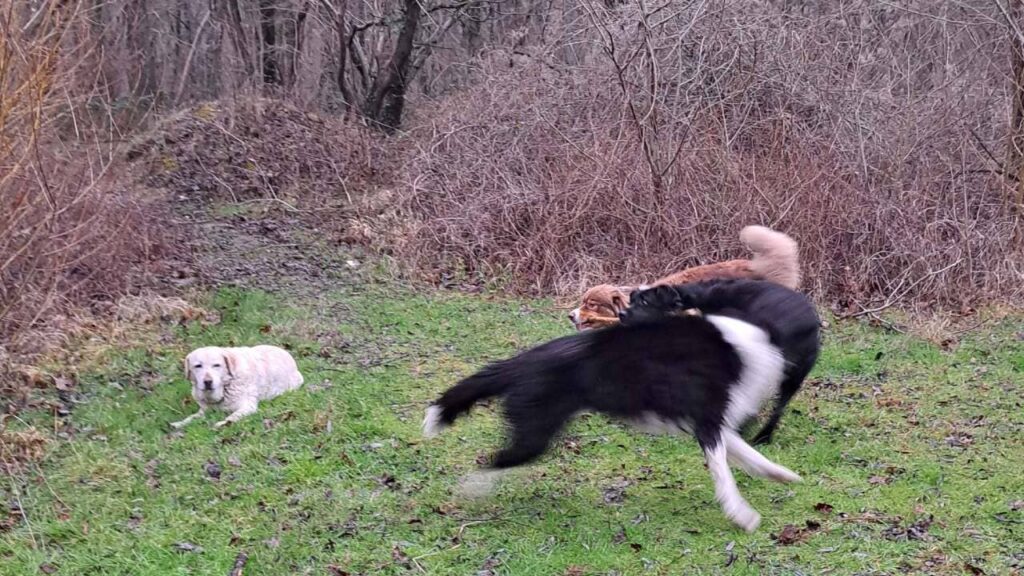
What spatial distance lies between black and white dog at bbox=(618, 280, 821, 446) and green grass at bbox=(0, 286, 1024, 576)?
0.64m

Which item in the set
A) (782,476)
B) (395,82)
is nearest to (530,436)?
(782,476)

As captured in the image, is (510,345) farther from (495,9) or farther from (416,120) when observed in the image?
(495,9)

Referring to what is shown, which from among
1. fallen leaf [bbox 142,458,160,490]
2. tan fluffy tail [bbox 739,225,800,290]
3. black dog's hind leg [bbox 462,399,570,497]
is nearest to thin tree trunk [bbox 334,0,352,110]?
tan fluffy tail [bbox 739,225,800,290]

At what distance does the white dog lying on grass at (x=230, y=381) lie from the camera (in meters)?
6.46

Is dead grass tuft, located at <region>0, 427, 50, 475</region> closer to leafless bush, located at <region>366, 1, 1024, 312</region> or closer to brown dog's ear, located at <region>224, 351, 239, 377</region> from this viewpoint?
brown dog's ear, located at <region>224, 351, 239, 377</region>

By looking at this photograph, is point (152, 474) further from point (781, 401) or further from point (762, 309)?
point (781, 401)

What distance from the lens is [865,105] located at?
11.9 m

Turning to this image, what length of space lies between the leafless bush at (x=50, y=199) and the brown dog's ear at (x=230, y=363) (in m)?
1.58

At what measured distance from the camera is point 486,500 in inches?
199

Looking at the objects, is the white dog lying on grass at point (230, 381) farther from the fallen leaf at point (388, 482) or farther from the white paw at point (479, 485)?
the white paw at point (479, 485)

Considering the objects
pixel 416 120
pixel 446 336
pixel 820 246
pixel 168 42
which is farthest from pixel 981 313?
pixel 168 42

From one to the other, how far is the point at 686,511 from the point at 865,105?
8687 mm

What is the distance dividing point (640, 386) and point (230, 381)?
3295mm

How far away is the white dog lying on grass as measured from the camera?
646 cm
